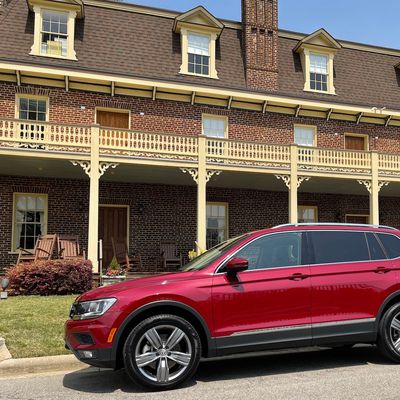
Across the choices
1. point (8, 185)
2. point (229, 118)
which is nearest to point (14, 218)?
A: point (8, 185)

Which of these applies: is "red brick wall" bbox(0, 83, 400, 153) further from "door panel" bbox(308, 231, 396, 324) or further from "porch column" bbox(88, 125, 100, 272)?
"door panel" bbox(308, 231, 396, 324)

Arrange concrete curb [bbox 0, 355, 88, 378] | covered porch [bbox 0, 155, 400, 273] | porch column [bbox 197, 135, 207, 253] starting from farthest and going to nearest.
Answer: covered porch [bbox 0, 155, 400, 273]
porch column [bbox 197, 135, 207, 253]
concrete curb [bbox 0, 355, 88, 378]

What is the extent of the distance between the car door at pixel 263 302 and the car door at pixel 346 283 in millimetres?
164

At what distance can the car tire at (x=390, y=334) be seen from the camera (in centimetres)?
569

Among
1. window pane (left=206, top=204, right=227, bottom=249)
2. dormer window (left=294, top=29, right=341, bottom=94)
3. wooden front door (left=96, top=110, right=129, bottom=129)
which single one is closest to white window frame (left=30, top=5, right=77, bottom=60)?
wooden front door (left=96, top=110, right=129, bottom=129)

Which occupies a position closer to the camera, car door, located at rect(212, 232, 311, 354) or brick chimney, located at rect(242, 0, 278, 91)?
car door, located at rect(212, 232, 311, 354)

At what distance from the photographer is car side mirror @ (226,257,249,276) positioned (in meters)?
5.13

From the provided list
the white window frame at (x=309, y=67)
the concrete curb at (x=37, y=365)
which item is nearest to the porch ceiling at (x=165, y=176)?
the white window frame at (x=309, y=67)

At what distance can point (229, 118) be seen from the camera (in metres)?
18.3

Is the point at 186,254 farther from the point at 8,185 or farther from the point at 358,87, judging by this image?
the point at 358,87

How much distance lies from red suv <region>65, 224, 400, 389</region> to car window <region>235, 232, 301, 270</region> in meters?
0.01

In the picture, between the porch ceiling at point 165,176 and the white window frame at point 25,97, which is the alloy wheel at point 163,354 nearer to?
the porch ceiling at point 165,176

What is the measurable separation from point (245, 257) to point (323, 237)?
109cm

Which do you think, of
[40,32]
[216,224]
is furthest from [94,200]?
[40,32]
